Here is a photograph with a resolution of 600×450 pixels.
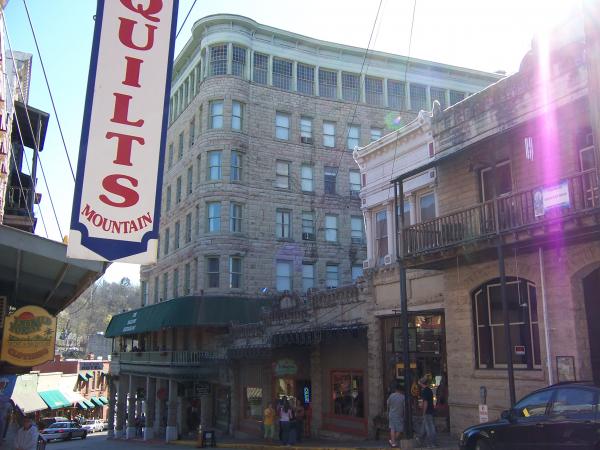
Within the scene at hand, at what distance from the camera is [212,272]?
35031 millimetres

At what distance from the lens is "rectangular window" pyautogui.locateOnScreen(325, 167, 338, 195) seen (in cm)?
3894

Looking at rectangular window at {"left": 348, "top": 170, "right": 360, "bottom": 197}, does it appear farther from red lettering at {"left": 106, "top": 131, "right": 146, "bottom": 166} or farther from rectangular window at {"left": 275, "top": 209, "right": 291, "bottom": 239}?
red lettering at {"left": 106, "top": 131, "right": 146, "bottom": 166}

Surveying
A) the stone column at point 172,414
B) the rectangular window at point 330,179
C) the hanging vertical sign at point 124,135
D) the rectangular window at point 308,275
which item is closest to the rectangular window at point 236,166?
the rectangular window at point 330,179

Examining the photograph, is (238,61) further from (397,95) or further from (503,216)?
(503,216)

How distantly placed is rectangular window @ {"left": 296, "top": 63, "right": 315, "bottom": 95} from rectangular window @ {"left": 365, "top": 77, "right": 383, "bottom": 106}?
3.93m

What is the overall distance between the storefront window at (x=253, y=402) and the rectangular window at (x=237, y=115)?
15697 mm

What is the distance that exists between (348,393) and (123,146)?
1775 cm

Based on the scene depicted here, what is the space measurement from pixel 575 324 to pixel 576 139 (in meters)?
4.68

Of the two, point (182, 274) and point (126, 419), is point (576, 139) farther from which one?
point (126, 419)

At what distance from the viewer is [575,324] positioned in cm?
1453

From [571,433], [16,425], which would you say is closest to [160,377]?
[16,425]

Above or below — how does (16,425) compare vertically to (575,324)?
below

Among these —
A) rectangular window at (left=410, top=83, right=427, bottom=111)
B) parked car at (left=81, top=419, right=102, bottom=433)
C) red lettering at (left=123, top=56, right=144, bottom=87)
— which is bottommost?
parked car at (left=81, top=419, right=102, bottom=433)

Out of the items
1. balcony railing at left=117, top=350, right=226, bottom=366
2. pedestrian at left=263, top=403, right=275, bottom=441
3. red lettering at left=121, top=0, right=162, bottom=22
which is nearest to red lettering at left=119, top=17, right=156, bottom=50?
red lettering at left=121, top=0, right=162, bottom=22
